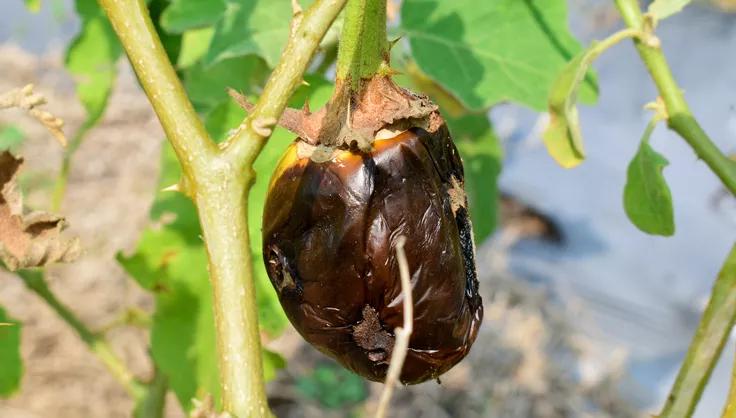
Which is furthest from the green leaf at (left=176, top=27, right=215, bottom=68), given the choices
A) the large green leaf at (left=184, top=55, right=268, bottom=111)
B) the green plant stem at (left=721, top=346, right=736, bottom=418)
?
the green plant stem at (left=721, top=346, right=736, bottom=418)

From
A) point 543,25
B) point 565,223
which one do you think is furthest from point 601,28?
point 543,25

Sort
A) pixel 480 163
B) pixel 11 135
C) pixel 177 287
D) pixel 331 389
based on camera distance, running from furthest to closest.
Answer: pixel 11 135, pixel 331 389, pixel 480 163, pixel 177 287

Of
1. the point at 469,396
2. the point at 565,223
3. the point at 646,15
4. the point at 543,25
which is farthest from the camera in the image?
the point at 565,223

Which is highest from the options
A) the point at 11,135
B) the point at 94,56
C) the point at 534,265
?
the point at 94,56

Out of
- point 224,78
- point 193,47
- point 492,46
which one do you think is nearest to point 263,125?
point 492,46

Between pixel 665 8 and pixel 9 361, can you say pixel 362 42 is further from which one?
pixel 9 361

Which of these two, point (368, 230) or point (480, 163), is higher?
point (368, 230)

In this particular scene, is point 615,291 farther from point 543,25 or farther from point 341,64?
point 341,64
